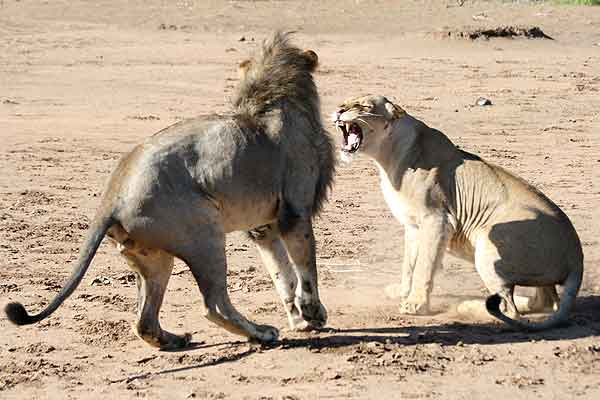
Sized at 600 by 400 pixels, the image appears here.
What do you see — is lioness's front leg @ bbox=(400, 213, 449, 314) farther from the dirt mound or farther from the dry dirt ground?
the dirt mound

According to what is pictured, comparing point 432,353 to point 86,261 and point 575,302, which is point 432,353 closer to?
point 575,302

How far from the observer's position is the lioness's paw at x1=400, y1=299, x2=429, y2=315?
296 inches

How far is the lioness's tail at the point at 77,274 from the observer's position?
6.02 meters

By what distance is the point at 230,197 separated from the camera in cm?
665

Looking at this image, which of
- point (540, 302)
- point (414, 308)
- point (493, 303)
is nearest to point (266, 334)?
point (414, 308)

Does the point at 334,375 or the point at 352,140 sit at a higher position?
the point at 352,140

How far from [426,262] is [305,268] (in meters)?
0.87

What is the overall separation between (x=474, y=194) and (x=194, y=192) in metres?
1.96

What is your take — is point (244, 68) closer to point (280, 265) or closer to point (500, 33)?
point (280, 265)

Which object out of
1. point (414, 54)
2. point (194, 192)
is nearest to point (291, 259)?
point (194, 192)

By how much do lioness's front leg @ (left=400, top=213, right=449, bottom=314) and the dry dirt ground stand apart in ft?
0.30

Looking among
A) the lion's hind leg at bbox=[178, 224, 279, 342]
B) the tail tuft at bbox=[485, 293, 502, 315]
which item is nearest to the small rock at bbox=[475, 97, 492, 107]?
the tail tuft at bbox=[485, 293, 502, 315]

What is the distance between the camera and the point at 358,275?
8578 mm

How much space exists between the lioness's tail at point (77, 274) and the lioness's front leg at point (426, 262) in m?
2.10
